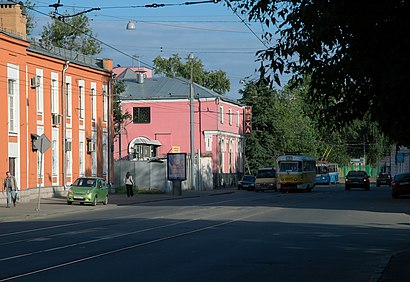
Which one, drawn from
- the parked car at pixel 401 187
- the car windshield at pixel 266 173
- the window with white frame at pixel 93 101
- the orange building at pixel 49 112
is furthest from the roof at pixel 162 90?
the parked car at pixel 401 187

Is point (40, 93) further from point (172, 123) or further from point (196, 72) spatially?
point (196, 72)

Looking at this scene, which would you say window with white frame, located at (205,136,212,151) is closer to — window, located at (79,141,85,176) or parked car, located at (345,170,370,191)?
parked car, located at (345,170,370,191)

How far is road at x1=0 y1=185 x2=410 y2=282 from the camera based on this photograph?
45.3 ft

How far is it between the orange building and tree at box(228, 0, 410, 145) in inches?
1018

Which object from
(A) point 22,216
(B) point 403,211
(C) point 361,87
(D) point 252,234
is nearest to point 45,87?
(A) point 22,216

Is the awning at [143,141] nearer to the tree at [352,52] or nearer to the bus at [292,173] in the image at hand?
the bus at [292,173]

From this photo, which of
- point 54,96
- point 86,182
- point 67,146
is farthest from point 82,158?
point 86,182

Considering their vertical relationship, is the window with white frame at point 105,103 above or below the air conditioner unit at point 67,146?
above

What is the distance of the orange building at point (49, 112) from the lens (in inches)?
1671

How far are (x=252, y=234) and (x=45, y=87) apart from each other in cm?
2816

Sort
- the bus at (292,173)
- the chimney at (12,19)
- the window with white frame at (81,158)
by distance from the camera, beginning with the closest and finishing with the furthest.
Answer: the chimney at (12,19), the window with white frame at (81,158), the bus at (292,173)

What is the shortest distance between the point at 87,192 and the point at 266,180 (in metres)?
29.5

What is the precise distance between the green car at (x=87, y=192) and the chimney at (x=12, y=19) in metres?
9.09

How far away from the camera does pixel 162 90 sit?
262 ft
